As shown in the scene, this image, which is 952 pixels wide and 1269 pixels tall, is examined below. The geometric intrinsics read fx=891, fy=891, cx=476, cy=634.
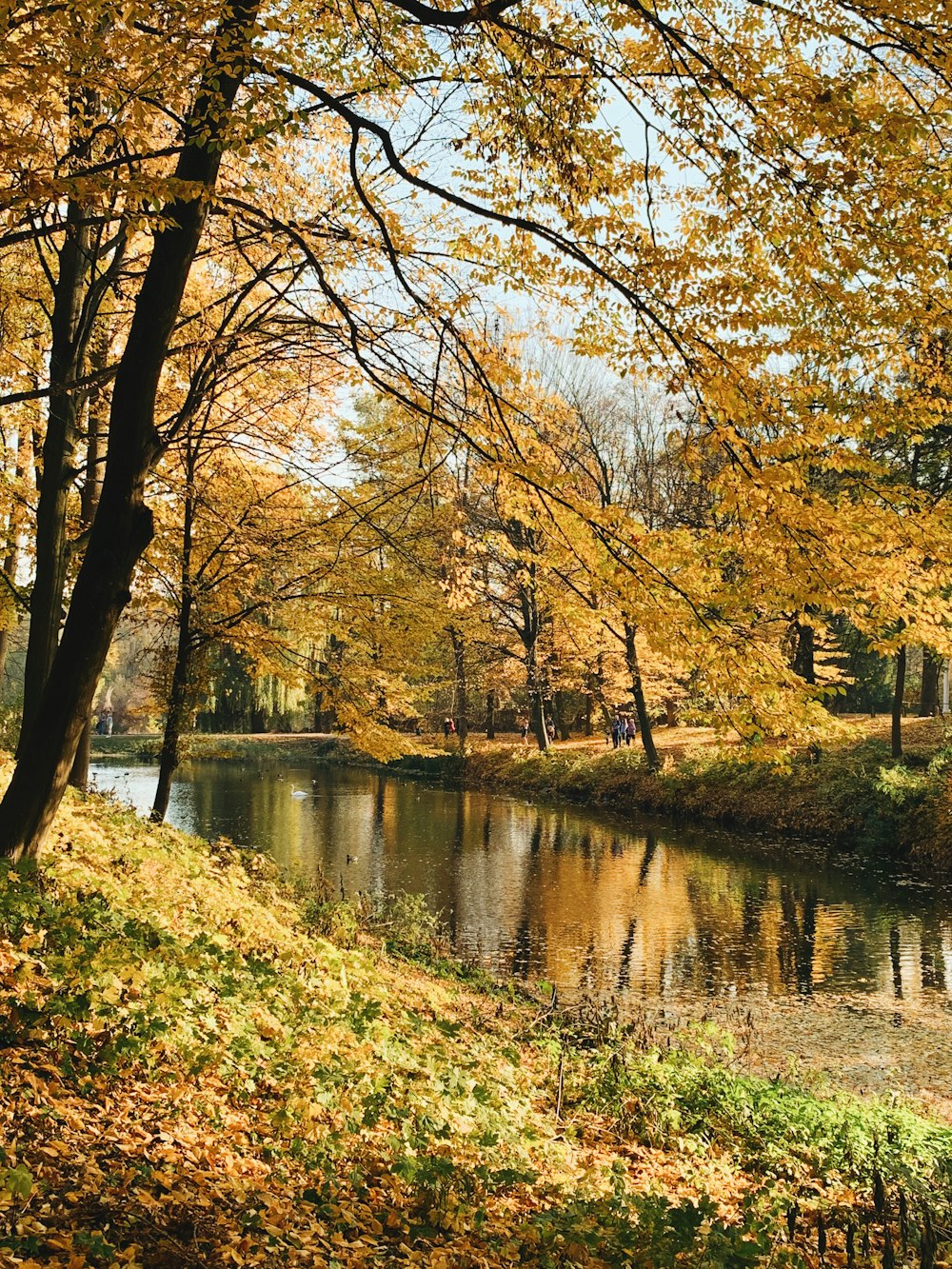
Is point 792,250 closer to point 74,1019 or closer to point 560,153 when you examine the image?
point 560,153

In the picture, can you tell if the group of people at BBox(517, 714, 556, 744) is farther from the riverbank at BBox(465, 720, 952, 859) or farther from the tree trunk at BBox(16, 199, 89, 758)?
the tree trunk at BBox(16, 199, 89, 758)

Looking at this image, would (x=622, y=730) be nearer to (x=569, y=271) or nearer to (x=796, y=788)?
(x=796, y=788)

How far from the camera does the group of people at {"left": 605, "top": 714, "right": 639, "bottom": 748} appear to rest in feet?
99.2

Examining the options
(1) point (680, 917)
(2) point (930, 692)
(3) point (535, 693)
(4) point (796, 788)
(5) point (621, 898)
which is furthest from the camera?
→ (3) point (535, 693)

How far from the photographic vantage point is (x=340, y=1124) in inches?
170

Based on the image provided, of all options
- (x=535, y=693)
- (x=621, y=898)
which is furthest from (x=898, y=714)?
(x=535, y=693)

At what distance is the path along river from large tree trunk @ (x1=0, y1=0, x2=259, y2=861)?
20.5ft

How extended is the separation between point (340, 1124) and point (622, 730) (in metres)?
26.9

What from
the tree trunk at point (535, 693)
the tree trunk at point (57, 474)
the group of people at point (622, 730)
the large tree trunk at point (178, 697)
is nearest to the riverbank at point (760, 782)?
the large tree trunk at point (178, 697)

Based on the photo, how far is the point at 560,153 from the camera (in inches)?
210

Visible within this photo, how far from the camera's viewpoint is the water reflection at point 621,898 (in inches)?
418

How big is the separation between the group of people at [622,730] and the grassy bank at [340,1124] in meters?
22.7

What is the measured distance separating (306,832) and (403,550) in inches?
560

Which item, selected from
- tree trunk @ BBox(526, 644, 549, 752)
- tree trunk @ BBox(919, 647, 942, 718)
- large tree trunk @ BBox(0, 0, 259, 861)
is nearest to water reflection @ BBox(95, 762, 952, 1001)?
tree trunk @ BBox(526, 644, 549, 752)
